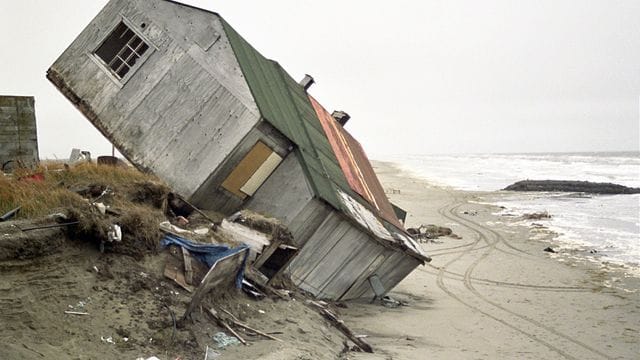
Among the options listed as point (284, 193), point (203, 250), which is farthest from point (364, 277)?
point (203, 250)

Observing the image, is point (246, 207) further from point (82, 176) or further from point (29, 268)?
point (29, 268)

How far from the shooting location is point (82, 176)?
32.9ft

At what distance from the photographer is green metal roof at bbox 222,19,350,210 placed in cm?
1154

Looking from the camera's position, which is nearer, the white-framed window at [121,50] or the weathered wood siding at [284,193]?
the weathered wood siding at [284,193]

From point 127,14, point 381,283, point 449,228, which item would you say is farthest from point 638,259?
point 127,14

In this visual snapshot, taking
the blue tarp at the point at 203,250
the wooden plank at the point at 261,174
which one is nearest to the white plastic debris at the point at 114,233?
the blue tarp at the point at 203,250

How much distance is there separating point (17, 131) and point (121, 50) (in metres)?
2.86

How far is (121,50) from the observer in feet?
40.8

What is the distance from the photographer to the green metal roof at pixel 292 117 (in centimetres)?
1154

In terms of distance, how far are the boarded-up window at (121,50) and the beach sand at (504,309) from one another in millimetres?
7242

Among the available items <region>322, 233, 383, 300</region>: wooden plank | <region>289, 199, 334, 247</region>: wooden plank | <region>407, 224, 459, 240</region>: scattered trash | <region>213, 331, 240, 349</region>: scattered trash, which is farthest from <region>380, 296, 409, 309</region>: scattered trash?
<region>407, 224, 459, 240</region>: scattered trash

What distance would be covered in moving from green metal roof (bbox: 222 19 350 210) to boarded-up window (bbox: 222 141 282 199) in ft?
1.79

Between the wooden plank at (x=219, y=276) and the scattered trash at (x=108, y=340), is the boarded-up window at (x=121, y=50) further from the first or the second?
the scattered trash at (x=108, y=340)

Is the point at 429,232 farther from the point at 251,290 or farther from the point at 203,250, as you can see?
the point at 203,250
